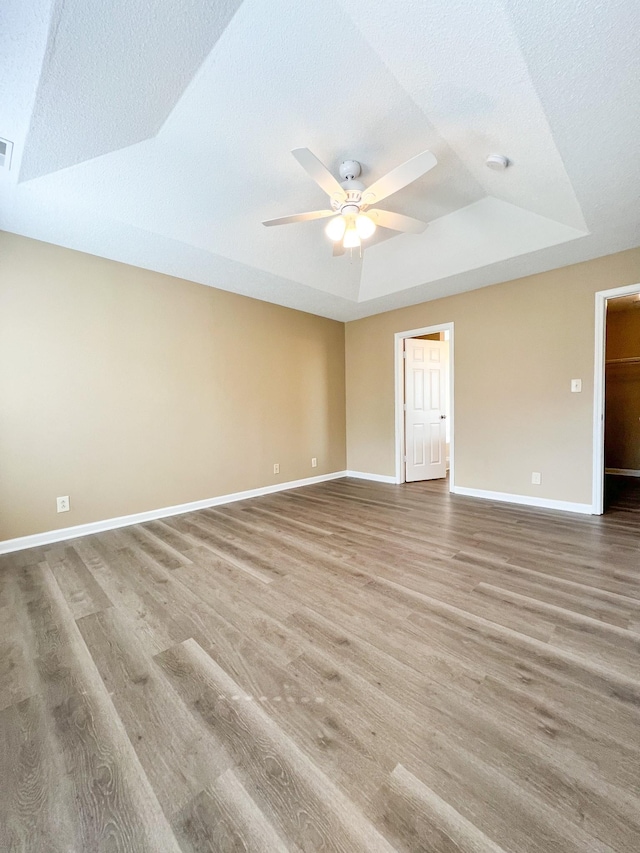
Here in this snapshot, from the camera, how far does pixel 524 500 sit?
→ 380cm

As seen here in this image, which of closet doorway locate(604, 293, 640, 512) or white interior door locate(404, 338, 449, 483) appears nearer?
white interior door locate(404, 338, 449, 483)

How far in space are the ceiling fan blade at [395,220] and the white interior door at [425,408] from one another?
2.36 metres

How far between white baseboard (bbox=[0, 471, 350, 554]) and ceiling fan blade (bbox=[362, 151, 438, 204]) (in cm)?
330

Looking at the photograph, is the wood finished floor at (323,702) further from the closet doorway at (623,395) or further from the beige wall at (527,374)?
the closet doorway at (623,395)

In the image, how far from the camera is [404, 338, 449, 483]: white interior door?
16.3 feet

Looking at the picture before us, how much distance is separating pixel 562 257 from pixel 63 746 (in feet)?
15.1

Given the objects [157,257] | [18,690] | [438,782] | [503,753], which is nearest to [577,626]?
[503,753]

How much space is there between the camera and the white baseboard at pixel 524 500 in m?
3.46

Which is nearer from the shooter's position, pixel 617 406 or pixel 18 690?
pixel 18 690

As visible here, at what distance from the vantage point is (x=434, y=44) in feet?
5.24

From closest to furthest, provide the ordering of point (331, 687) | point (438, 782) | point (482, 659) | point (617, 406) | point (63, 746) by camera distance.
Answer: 1. point (438, 782)
2. point (63, 746)
3. point (331, 687)
4. point (482, 659)
5. point (617, 406)

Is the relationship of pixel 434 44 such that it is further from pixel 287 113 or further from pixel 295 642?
pixel 295 642

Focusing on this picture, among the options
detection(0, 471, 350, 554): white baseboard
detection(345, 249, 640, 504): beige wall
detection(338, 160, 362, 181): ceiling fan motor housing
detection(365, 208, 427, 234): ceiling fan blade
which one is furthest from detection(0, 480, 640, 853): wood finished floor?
detection(338, 160, 362, 181): ceiling fan motor housing

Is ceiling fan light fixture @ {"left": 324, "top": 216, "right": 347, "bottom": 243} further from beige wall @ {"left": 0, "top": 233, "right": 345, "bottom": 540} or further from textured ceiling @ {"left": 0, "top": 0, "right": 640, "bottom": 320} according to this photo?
beige wall @ {"left": 0, "top": 233, "right": 345, "bottom": 540}
